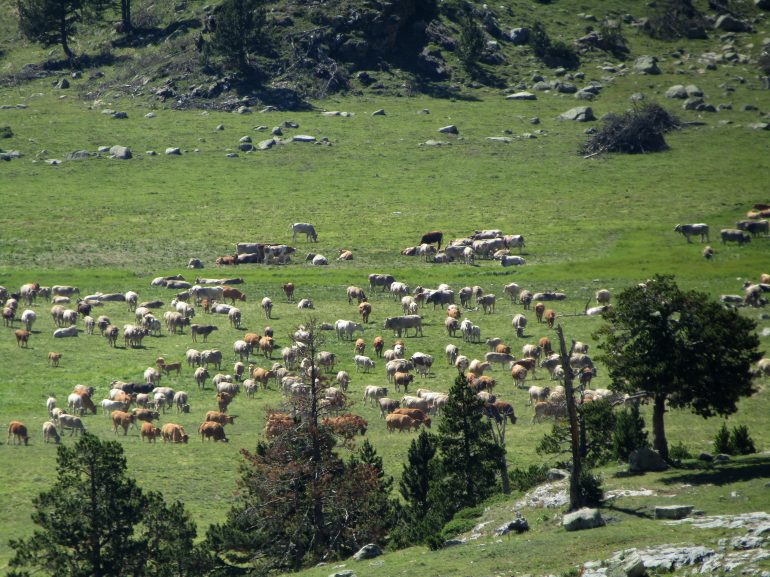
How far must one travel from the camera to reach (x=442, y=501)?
36.7 meters

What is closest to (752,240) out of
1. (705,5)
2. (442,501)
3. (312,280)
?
(312,280)

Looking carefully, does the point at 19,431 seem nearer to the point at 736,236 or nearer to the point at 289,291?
the point at 289,291

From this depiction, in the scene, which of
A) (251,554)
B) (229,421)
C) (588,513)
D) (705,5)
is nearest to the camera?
(588,513)

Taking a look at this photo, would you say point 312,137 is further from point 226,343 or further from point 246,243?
point 226,343

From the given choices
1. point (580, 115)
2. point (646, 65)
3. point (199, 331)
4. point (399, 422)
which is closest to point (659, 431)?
point (399, 422)

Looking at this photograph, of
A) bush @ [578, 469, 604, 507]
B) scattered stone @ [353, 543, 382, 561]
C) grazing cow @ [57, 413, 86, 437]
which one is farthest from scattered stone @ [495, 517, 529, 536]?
grazing cow @ [57, 413, 86, 437]

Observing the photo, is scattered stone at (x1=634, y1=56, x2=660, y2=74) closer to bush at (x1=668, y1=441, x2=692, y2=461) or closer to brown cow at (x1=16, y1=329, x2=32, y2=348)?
brown cow at (x1=16, y1=329, x2=32, y2=348)

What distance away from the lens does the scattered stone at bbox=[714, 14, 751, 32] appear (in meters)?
153

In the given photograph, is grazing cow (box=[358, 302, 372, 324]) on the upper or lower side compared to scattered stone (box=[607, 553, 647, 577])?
lower

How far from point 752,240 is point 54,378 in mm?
52086

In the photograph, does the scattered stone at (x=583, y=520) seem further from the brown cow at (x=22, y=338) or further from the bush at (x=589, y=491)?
the brown cow at (x=22, y=338)

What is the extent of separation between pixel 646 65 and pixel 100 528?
405 feet

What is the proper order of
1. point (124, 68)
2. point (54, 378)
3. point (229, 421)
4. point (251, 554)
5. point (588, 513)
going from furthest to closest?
point (124, 68), point (54, 378), point (229, 421), point (251, 554), point (588, 513)

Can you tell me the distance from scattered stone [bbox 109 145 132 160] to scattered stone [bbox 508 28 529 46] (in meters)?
54.0
